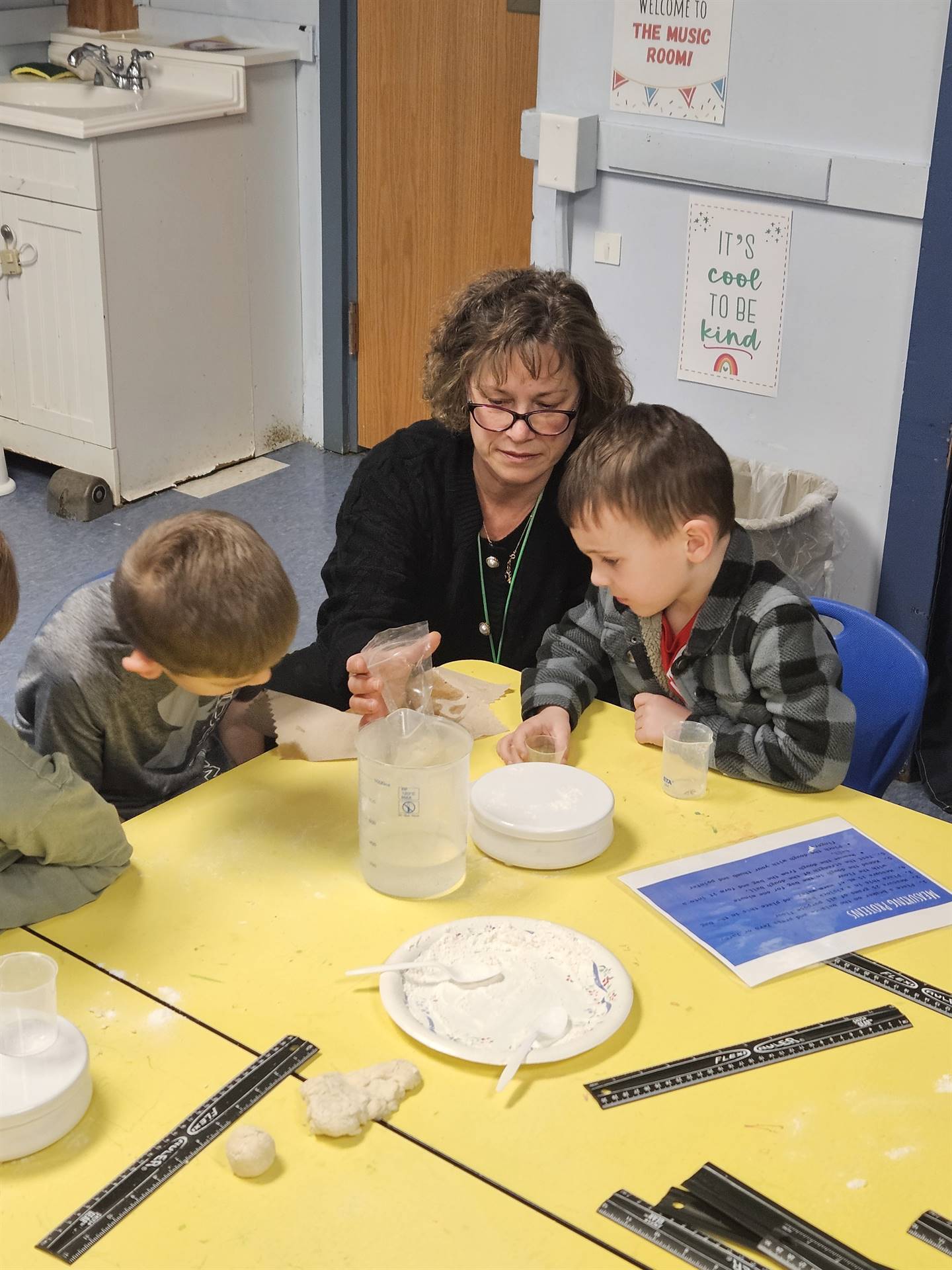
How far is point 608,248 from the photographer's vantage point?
124 inches

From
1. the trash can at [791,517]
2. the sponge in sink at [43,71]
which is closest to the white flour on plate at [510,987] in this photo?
the trash can at [791,517]

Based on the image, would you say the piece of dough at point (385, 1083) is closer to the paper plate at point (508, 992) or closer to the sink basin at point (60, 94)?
the paper plate at point (508, 992)

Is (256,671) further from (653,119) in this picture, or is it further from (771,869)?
(653,119)

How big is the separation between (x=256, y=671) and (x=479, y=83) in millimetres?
3068

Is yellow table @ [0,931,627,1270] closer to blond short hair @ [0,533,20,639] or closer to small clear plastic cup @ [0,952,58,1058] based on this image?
small clear plastic cup @ [0,952,58,1058]

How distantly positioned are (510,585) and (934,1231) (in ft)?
4.12

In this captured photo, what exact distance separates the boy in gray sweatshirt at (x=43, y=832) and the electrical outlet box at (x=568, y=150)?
2021 mm

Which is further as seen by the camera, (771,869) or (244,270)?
(244,270)

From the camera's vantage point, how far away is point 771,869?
146cm

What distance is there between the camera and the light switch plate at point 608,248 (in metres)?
3.12

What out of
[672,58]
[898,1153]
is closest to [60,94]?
[672,58]

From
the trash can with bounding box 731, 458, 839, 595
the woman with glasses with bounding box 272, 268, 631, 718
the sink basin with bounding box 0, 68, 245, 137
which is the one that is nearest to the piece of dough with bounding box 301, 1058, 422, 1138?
the woman with glasses with bounding box 272, 268, 631, 718

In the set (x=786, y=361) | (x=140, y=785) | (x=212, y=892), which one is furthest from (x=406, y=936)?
(x=786, y=361)

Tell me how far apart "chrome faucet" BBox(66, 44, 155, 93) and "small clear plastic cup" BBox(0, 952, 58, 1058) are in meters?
3.77
